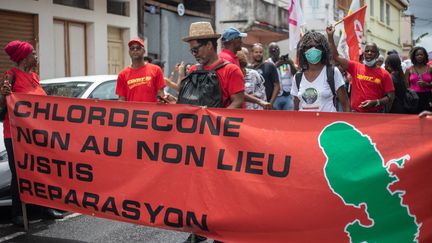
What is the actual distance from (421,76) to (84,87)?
4.82 m

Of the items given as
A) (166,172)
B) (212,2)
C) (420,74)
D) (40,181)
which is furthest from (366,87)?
(212,2)

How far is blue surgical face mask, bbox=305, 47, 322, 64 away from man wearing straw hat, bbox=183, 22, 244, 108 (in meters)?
0.83

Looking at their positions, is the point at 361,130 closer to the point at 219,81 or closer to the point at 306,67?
the point at 219,81

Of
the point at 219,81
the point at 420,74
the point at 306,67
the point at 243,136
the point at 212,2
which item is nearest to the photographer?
the point at 243,136

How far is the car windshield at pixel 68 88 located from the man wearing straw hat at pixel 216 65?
311cm

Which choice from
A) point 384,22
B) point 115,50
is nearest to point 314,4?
point 384,22

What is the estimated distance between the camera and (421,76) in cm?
852

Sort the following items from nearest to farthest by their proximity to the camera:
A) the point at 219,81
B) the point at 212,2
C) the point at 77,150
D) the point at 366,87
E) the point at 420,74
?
the point at 219,81 < the point at 77,150 < the point at 366,87 < the point at 420,74 < the point at 212,2

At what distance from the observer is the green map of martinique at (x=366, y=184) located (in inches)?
143

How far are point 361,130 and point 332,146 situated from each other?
21 cm

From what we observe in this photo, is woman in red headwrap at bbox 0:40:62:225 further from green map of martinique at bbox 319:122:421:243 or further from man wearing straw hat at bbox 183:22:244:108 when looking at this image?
green map of martinique at bbox 319:122:421:243

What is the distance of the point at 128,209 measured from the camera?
4.52m

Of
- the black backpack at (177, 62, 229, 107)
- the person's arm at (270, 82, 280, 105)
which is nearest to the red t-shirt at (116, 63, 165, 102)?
the black backpack at (177, 62, 229, 107)

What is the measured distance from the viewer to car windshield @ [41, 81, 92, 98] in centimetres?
735
